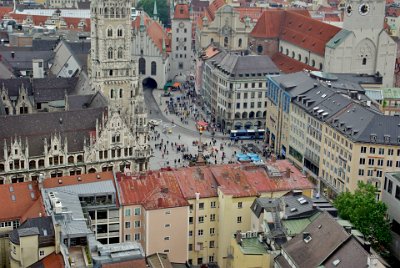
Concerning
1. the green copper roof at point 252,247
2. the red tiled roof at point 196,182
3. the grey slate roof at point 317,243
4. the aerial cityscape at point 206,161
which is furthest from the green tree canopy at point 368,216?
the red tiled roof at point 196,182

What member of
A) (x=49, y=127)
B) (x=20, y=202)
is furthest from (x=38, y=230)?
(x=49, y=127)

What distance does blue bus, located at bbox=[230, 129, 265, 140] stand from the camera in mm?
178125

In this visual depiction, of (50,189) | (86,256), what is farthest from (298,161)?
(86,256)

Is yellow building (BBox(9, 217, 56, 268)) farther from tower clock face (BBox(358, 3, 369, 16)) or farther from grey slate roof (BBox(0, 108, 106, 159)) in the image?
tower clock face (BBox(358, 3, 369, 16))

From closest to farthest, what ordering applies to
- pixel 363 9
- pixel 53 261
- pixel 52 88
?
1. pixel 53 261
2. pixel 52 88
3. pixel 363 9

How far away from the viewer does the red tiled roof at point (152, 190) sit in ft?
339

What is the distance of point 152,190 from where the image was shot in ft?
348

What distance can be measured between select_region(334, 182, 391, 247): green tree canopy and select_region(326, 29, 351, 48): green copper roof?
Answer: 8735 centimetres

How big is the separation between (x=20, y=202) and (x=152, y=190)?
19212 mm

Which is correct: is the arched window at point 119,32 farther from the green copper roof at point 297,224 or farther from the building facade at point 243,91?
the green copper roof at point 297,224

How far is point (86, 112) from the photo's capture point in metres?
134

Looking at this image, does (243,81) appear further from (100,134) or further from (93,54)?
(100,134)

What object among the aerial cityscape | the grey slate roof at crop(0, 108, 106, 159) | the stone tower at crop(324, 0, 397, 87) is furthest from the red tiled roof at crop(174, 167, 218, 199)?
the stone tower at crop(324, 0, 397, 87)

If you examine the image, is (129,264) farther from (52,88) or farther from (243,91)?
(243,91)
